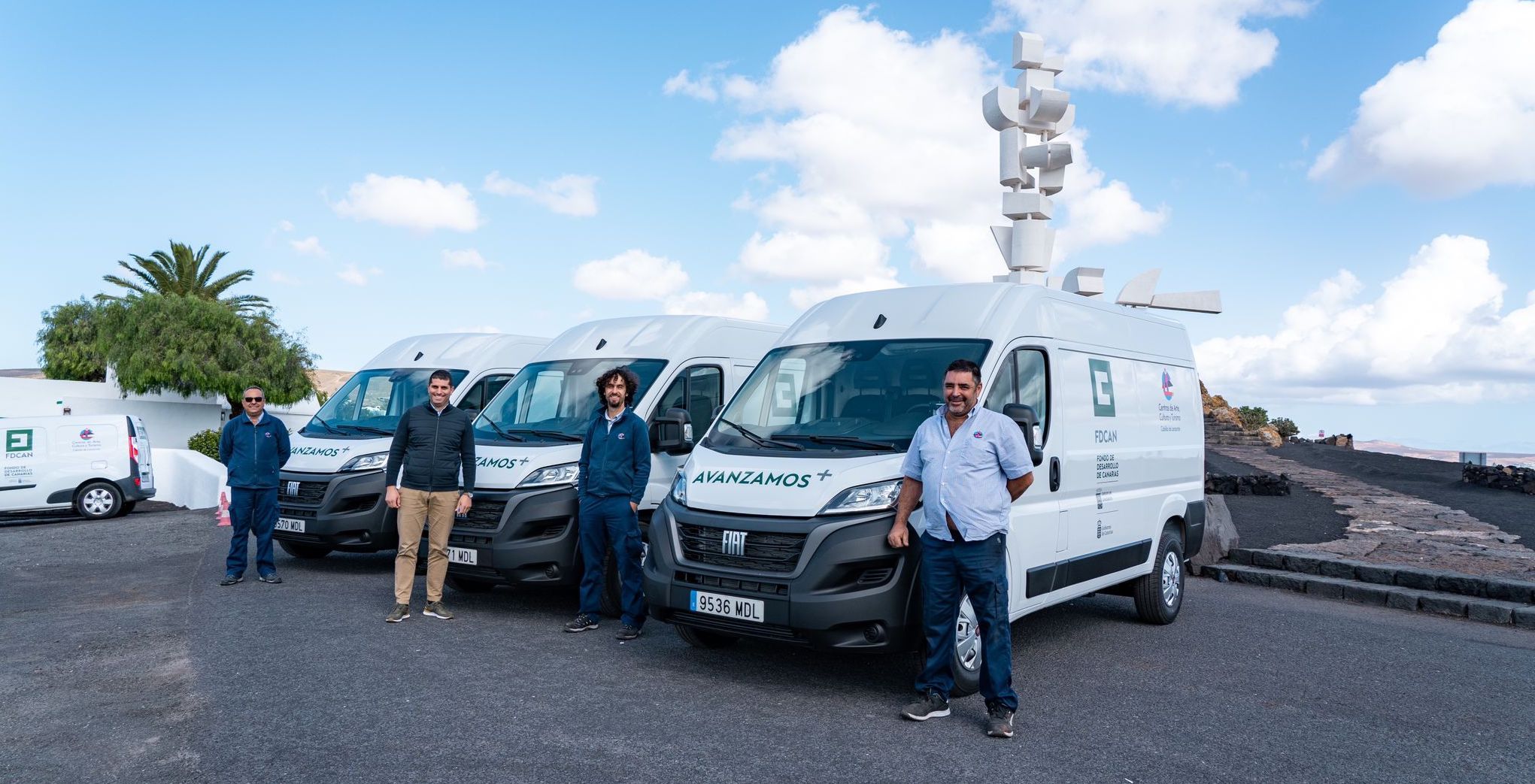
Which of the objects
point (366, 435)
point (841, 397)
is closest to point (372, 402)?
point (366, 435)

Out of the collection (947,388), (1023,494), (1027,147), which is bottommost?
(1023,494)

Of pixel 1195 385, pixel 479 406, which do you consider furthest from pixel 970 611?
pixel 479 406

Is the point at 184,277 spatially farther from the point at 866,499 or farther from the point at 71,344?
the point at 866,499

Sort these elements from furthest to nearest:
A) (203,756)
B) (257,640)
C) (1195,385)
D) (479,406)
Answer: (479,406)
(1195,385)
(257,640)
(203,756)

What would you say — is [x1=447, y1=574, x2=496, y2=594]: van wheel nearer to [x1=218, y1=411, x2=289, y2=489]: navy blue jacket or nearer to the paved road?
the paved road

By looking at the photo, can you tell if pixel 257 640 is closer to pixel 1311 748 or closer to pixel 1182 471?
pixel 1311 748

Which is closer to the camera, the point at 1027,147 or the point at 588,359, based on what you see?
the point at 588,359

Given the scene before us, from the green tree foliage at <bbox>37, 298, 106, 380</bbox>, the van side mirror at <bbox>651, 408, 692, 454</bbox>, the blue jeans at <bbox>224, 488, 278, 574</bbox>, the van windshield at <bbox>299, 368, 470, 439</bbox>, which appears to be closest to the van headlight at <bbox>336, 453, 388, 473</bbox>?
the van windshield at <bbox>299, 368, 470, 439</bbox>

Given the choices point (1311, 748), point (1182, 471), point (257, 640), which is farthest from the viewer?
point (1182, 471)

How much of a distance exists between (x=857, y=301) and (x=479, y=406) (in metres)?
5.57

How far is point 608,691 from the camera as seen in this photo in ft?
19.1

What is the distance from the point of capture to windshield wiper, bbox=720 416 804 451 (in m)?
6.13

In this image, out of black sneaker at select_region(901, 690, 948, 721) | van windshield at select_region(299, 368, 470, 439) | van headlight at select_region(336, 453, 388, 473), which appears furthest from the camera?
van windshield at select_region(299, 368, 470, 439)

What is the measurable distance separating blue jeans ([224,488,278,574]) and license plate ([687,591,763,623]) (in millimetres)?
5746
